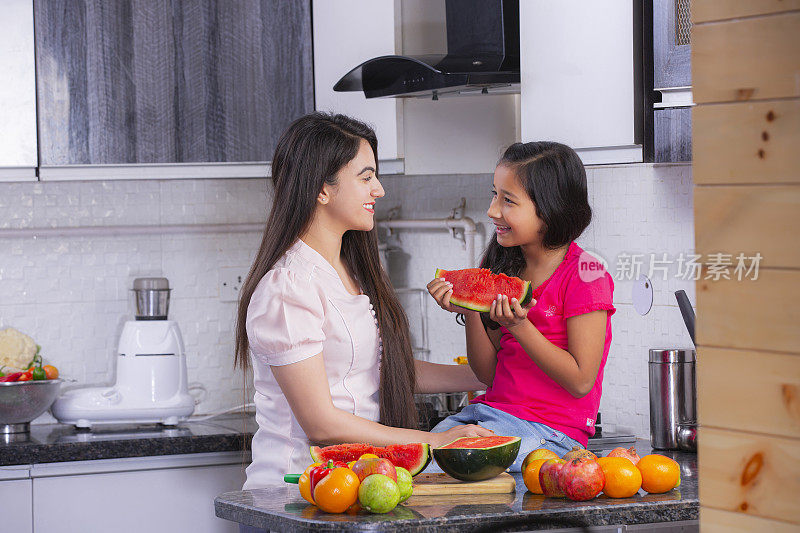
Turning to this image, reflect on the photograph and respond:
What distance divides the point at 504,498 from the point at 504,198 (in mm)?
703

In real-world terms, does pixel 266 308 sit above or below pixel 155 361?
above

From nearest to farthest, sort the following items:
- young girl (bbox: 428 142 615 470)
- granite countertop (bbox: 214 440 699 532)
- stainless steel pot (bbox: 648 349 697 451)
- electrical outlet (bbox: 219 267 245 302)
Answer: granite countertop (bbox: 214 440 699 532)
young girl (bbox: 428 142 615 470)
stainless steel pot (bbox: 648 349 697 451)
electrical outlet (bbox: 219 267 245 302)

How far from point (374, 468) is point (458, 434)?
1.28ft

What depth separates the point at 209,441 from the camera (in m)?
2.92

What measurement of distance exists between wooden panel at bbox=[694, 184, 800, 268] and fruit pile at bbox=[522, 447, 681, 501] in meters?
0.75

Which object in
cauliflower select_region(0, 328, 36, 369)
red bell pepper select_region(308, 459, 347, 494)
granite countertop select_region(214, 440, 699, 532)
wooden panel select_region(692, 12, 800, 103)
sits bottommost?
granite countertop select_region(214, 440, 699, 532)

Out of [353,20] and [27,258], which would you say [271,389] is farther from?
[27,258]

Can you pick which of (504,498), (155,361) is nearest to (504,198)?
(504,498)

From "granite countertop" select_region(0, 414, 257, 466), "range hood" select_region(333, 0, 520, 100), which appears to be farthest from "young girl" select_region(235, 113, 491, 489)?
"granite countertop" select_region(0, 414, 257, 466)

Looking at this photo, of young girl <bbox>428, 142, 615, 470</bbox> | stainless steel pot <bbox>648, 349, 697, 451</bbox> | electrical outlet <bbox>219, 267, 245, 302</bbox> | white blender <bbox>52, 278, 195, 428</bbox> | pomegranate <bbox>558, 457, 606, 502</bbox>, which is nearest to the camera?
pomegranate <bbox>558, 457, 606, 502</bbox>

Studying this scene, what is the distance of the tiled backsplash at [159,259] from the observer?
3.42 m

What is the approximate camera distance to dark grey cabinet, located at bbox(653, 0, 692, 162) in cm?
213

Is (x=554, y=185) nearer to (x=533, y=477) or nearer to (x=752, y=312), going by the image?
(x=533, y=477)

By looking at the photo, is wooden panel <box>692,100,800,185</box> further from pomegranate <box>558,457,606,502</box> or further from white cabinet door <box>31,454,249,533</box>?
white cabinet door <box>31,454,249,533</box>
